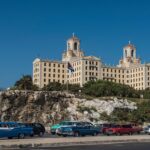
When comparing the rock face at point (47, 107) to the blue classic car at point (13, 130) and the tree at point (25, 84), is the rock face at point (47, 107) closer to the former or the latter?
the tree at point (25, 84)

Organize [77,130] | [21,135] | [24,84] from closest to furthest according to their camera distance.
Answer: [21,135]
[77,130]
[24,84]

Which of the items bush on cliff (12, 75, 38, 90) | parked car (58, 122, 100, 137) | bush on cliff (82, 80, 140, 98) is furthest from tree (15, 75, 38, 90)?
parked car (58, 122, 100, 137)

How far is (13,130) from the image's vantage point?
43688 millimetres

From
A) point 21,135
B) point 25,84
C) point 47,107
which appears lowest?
point 21,135

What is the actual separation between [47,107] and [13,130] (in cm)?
7239

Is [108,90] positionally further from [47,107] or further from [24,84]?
[47,107]

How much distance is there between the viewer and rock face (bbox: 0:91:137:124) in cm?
11281

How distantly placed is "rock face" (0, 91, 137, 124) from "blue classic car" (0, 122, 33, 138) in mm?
65010

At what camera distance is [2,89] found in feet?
390

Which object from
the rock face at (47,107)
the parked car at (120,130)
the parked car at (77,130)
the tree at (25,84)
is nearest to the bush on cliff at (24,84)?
the tree at (25,84)

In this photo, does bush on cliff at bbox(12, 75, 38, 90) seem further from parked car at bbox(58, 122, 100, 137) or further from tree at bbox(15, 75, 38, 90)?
parked car at bbox(58, 122, 100, 137)

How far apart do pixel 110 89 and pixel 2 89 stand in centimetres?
3936

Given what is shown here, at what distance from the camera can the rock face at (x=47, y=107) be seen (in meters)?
113

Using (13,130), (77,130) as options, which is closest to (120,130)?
(77,130)
